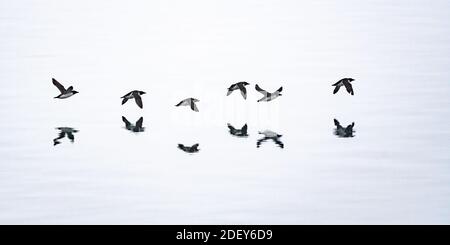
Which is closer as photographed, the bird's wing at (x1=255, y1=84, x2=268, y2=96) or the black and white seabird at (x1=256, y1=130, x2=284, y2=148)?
the black and white seabird at (x1=256, y1=130, x2=284, y2=148)

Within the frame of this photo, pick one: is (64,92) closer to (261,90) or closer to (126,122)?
(126,122)

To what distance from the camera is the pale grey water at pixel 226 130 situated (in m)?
15.2

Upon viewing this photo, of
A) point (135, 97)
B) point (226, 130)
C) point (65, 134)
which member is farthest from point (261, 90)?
point (65, 134)

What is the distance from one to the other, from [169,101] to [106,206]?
6284 millimetres

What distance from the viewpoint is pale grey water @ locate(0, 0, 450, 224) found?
15227 mm

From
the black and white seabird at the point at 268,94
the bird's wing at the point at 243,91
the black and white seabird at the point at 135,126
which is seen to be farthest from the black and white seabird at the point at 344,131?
the black and white seabird at the point at 135,126

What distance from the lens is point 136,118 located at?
64.0 feet

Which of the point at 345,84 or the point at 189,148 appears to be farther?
the point at 345,84

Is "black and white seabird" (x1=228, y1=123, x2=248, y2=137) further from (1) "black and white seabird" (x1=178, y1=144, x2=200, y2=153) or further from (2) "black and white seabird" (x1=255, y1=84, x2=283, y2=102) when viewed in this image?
(2) "black and white seabird" (x1=255, y1=84, x2=283, y2=102)

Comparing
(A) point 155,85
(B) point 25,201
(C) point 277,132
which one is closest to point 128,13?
(A) point 155,85

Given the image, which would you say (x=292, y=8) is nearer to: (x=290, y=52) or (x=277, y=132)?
(x=290, y=52)

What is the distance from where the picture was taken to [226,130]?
61.2ft

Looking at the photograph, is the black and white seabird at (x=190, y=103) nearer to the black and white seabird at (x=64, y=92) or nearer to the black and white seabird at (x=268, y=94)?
the black and white seabird at (x=268, y=94)

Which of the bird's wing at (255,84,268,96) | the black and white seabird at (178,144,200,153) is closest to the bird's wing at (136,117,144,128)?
the black and white seabird at (178,144,200,153)
